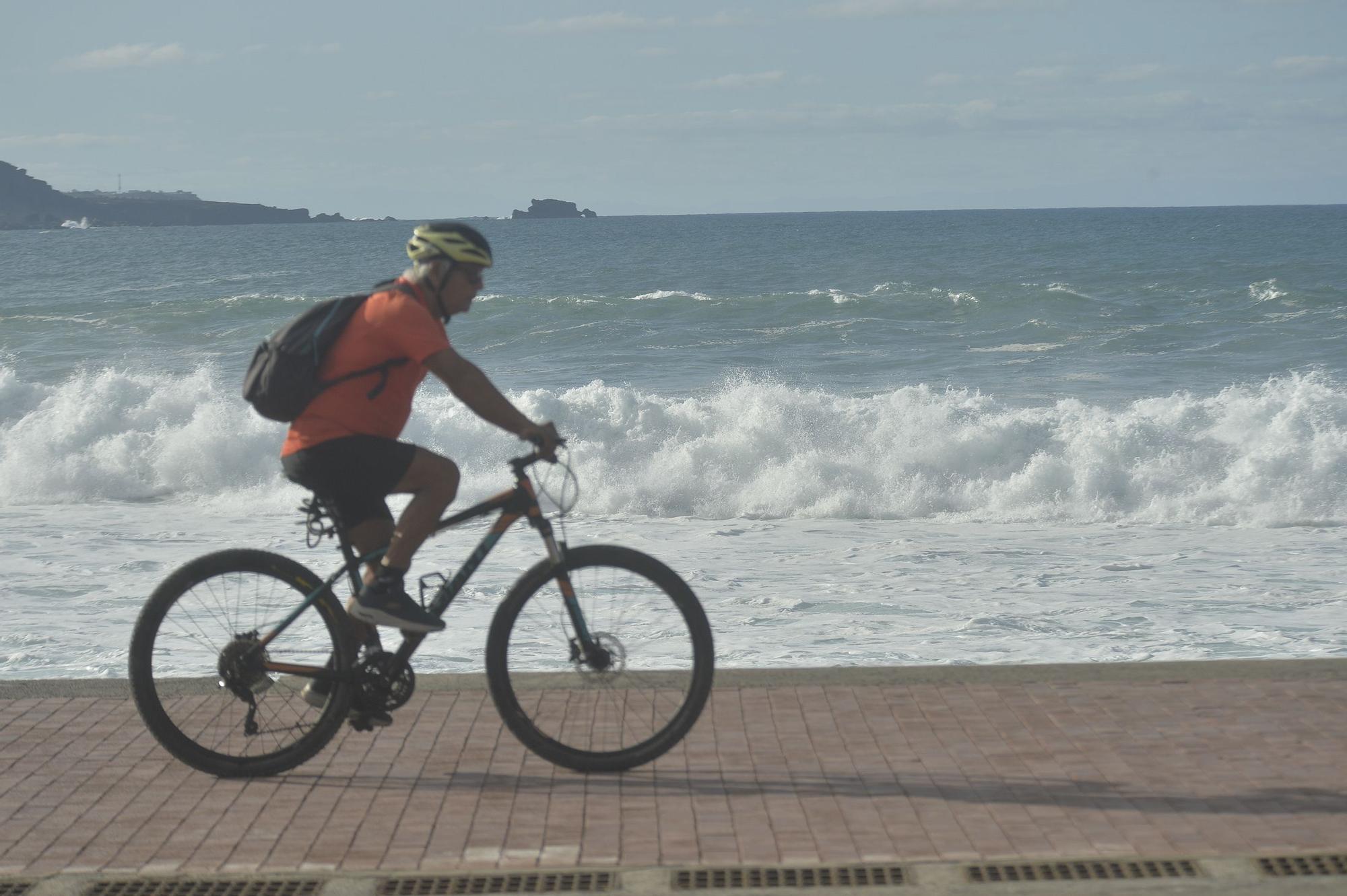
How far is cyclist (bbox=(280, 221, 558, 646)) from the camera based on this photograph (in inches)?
176

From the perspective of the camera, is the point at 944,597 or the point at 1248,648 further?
the point at 944,597

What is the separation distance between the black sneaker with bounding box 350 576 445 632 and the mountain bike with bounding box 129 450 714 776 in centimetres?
9

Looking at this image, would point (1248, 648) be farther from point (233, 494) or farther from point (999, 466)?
point (233, 494)

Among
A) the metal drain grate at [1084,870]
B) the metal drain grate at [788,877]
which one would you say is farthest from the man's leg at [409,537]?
the metal drain grate at [1084,870]

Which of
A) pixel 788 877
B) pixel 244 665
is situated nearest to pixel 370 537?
pixel 244 665

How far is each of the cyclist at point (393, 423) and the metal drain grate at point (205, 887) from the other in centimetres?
94

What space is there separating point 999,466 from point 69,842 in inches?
436

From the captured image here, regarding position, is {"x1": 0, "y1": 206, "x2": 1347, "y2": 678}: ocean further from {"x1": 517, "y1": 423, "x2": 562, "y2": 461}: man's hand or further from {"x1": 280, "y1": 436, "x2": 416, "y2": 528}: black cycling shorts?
{"x1": 517, "y1": 423, "x2": 562, "y2": 461}: man's hand

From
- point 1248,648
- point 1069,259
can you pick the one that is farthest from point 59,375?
point 1069,259

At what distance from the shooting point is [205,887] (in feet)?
12.6

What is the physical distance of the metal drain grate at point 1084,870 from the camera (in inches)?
149

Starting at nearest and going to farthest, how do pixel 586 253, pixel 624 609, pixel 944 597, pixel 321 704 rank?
pixel 321 704 → pixel 624 609 → pixel 944 597 → pixel 586 253

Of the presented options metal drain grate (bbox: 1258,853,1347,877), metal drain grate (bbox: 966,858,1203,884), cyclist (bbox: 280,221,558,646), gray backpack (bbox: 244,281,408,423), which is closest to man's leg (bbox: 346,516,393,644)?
cyclist (bbox: 280,221,558,646)

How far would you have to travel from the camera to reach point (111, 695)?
5.60 m
